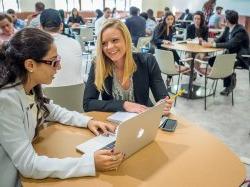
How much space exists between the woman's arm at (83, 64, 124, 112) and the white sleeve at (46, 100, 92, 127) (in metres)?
0.23

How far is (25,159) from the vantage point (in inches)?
43.0

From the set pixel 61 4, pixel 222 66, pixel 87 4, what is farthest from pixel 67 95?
pixel 87 4

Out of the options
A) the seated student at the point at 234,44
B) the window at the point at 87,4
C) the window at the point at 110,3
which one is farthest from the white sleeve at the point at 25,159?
the window at the point at 110,3

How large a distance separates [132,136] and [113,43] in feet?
2.81

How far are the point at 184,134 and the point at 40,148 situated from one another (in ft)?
2.35

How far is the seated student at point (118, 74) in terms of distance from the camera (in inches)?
72.7

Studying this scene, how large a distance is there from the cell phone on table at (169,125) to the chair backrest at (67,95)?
899mm

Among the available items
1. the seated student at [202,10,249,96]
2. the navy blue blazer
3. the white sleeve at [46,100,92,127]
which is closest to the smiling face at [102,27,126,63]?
the navy blue blazer

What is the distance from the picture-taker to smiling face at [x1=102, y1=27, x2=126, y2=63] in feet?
6.03

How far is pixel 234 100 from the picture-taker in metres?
4.29

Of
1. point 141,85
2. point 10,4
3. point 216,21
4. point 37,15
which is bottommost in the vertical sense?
point 141,85

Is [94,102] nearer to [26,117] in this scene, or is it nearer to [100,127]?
[100,127]

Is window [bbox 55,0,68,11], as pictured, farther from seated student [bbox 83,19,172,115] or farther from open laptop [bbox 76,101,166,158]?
open laptop [bbox 76,101,166,158]

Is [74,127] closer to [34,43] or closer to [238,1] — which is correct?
[34,43]
